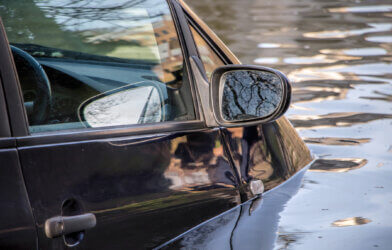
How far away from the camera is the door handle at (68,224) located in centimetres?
207

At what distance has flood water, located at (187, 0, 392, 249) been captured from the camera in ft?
9.85

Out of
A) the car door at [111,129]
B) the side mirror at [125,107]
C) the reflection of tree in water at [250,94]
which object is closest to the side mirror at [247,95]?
the reflection of tree in water at [250,94]

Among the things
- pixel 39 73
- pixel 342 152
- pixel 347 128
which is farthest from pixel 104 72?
pixel 347 128

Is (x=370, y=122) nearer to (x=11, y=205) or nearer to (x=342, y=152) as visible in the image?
(x=342, y=152)

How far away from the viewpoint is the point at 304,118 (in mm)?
6160

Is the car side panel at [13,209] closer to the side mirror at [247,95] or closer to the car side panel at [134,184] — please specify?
the car side panel at [134,184]

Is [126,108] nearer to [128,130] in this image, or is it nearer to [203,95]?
[128,130]

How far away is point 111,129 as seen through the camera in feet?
7.70

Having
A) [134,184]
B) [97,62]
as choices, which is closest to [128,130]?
[134,184]

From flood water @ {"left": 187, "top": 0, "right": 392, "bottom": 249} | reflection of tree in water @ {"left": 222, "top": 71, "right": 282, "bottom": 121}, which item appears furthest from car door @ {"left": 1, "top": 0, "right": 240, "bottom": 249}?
flood water @ {"left": 187, "top": 0, "right": 392, "bottom": 249}

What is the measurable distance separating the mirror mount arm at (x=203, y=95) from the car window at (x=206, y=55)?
11 centimetres

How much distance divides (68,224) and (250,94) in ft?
3.07

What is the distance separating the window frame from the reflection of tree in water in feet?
0.42

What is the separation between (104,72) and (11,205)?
900mm
